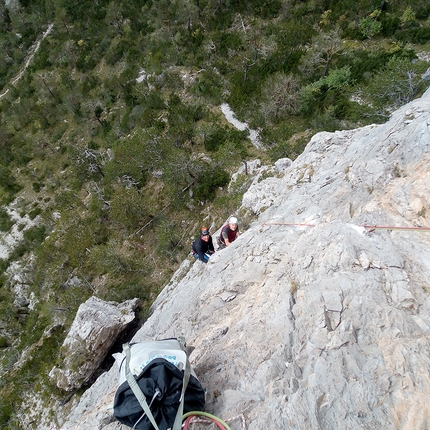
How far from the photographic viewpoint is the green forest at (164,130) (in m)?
22.1

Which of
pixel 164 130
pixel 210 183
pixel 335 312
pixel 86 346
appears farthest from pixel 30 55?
A: pixel 335 312

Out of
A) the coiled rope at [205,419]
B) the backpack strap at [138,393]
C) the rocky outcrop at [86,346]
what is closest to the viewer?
the backpack strap at [138,393]

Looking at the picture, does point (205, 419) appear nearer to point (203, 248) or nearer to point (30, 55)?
point (203, 248)

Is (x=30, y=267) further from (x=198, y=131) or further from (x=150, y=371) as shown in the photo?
(x=150, y=371)

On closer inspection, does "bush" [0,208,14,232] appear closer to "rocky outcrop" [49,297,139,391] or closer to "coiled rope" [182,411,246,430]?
"rocky outcrop" [49,297,139,391]

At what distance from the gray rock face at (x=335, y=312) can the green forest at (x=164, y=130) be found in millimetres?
5873

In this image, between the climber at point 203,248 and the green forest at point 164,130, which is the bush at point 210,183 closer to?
the green forest at point 164,130

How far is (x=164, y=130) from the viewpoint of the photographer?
3259 centimetres

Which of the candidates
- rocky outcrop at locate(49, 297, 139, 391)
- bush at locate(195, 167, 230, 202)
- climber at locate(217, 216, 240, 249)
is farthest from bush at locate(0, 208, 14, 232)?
climber at locate(217, 216, 240, 249)

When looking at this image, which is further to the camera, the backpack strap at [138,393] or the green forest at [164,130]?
the green forest at [164,130]

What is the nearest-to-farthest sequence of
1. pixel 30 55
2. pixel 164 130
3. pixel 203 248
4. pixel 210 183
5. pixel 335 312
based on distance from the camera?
1. pixel 335 312
2. pixel 203 248
3. pixel 210 183
4. pixel 164 130
5. pixel 30 55

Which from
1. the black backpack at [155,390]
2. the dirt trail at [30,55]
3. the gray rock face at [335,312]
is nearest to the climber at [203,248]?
the gray rock face at [335,312]

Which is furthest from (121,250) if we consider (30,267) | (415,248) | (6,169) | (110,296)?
(6,169)

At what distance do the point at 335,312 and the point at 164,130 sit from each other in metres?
30.6
